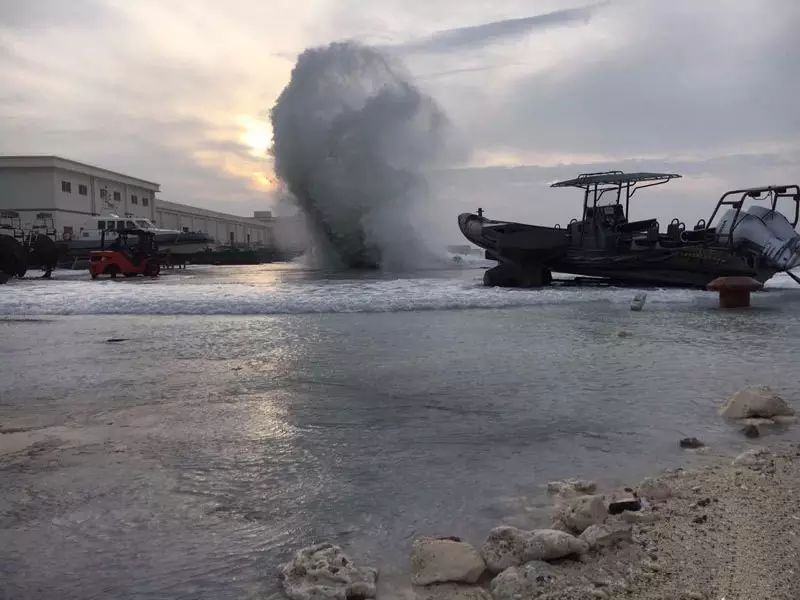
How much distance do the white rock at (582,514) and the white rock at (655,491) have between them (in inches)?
11.8

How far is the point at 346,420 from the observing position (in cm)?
401

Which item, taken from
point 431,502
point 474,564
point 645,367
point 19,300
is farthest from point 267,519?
point 19,300

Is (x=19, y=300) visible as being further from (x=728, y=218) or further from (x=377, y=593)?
(x=728, y=218)

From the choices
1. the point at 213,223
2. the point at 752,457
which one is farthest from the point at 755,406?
the point at 213,223

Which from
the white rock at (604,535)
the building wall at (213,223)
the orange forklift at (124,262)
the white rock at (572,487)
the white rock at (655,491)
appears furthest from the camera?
the building wall at (213,223)

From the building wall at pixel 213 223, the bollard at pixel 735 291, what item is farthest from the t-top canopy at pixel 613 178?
the building wall at pixel 213 223

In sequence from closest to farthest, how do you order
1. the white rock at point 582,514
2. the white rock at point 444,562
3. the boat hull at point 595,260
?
the white rock at point 444,562 < the white rock at point 582,514 < the boat hull at point 595,260

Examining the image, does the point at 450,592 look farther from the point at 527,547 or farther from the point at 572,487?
the point at 572,487

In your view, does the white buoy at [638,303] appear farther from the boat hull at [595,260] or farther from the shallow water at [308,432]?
the boat hull at [595,260]

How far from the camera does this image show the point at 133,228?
2891 centimetres

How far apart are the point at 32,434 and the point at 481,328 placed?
559cm

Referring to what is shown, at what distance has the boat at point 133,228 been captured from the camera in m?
28.5

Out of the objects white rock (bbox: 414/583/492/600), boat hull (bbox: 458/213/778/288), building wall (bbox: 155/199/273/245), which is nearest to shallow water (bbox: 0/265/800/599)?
white rock (bbox: 414/583/492/600)

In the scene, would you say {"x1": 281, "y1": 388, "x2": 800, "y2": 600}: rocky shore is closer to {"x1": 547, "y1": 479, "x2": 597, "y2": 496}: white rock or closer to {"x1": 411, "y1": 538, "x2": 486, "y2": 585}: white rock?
{"x1": 411, "y1": 538, "x2": 486, "y2": 585}: white rock
